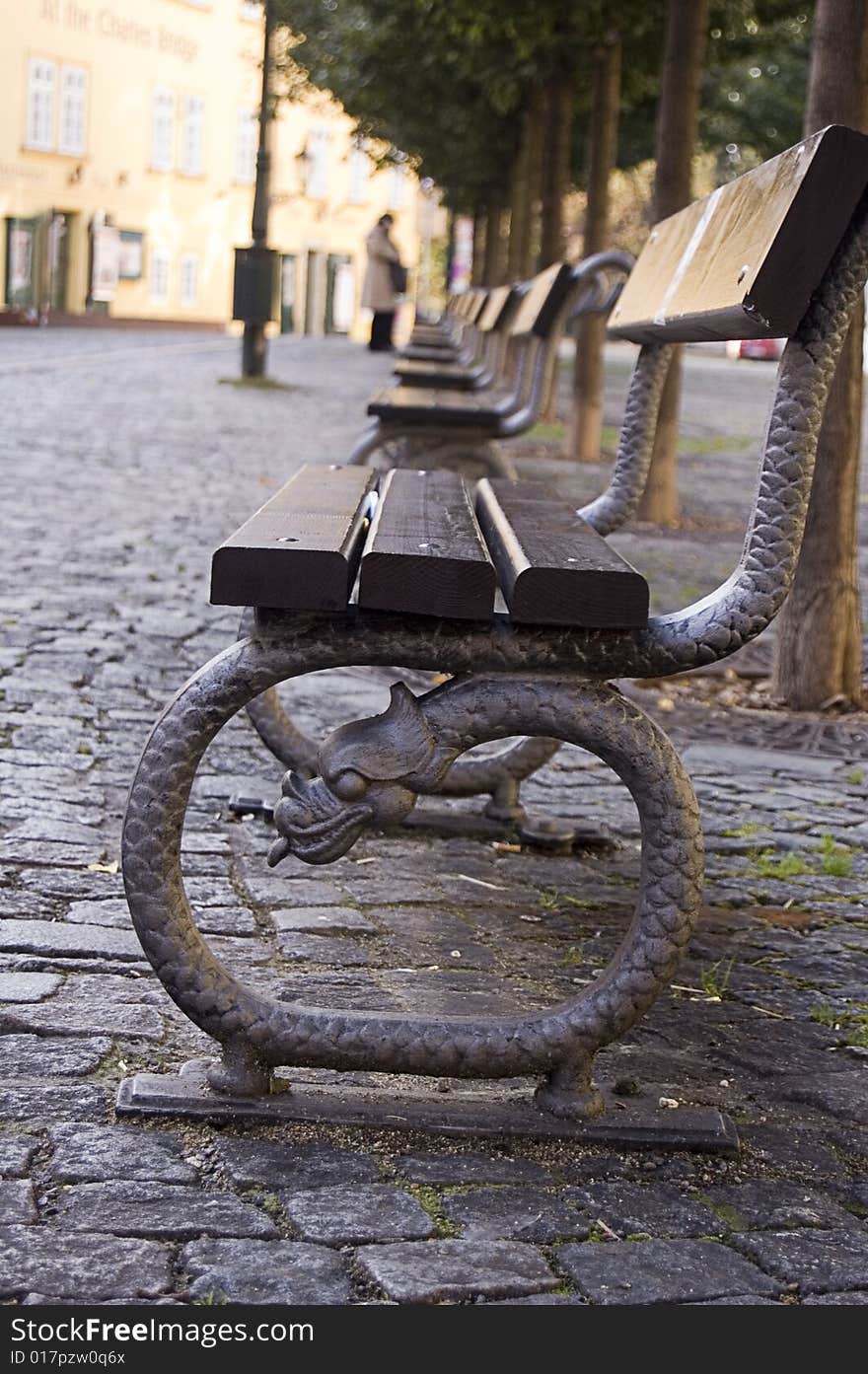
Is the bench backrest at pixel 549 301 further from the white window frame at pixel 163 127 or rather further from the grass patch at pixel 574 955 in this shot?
the white window frame at pixel 163 127

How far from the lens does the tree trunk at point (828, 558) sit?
597 centimetres

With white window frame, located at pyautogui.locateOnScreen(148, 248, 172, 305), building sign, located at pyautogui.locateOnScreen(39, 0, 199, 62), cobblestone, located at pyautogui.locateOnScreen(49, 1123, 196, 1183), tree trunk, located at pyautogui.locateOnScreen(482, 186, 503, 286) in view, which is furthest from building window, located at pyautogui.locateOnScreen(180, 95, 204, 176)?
cobblestone, located at pyautogui.locateOnScreen(49, 1123, 196, 1183)

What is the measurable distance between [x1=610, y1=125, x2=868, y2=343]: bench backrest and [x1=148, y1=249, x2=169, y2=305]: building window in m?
46.1

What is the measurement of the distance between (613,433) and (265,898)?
1391 centimetres

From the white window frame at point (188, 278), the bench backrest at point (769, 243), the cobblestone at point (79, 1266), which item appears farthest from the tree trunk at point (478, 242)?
the cobblestone at point (79, 1266)

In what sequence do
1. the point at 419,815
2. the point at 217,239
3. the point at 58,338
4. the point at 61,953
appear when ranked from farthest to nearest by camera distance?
1. the point at 217,239
2. the point at 58,338
3. the point at 419,815
4. the point at 61,953

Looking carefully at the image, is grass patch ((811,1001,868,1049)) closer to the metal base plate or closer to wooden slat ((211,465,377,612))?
the metal base plate

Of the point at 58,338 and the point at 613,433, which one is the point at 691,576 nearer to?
the point at 613,433

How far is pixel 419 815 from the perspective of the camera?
4.44m

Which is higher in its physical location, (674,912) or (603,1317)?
(674,912)

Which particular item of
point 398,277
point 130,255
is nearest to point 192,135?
point 130,255

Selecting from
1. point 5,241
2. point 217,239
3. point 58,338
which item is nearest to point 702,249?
point 58,338

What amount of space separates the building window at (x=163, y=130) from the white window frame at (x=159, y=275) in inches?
82.2

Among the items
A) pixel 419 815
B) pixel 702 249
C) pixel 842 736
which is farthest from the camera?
pixel 842 736
